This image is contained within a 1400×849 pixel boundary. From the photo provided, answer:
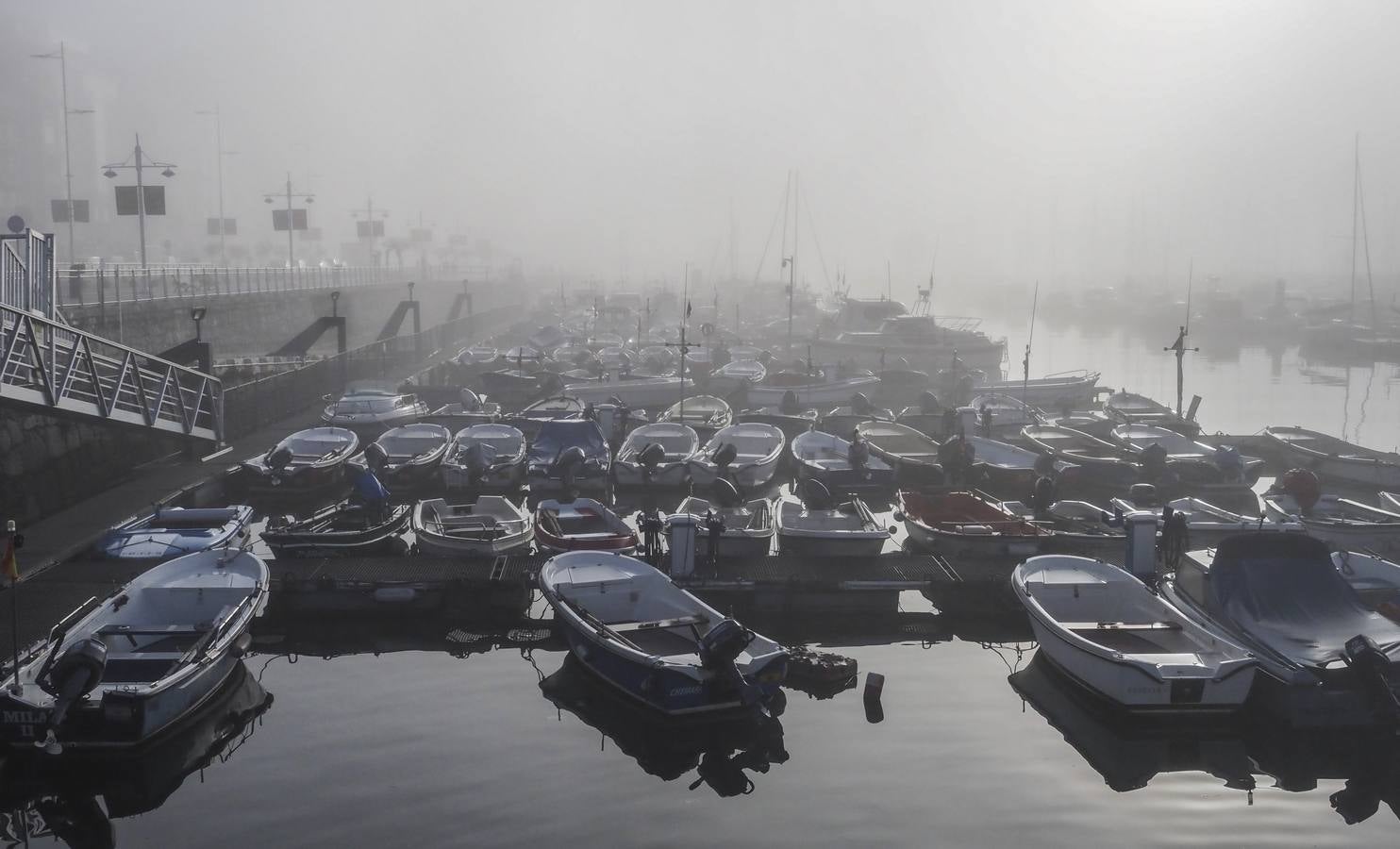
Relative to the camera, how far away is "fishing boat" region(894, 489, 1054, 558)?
842 inches

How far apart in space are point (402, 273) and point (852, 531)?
311ft

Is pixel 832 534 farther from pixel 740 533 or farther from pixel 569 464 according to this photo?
pixel 569 464

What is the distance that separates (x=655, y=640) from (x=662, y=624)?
1.13 ft

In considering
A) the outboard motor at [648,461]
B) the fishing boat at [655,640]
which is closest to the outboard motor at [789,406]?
the outboard motor at [648,461]

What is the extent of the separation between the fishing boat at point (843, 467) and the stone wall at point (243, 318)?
900 inches

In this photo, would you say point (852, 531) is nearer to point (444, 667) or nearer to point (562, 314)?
point (444, 667)

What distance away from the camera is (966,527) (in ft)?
72.4

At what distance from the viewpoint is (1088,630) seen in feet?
57.0

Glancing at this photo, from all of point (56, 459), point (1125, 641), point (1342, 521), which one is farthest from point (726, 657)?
point (56, 459)

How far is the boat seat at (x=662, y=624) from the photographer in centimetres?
1686

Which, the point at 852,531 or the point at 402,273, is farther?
the point at 402,273

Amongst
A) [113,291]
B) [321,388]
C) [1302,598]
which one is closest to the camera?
[1302,598]

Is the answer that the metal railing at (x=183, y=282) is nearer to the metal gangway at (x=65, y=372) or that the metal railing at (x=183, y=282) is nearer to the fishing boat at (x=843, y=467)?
the metal gangway at (x=65, y=372)

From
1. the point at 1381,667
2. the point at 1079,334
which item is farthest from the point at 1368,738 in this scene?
the point at 1079,334
